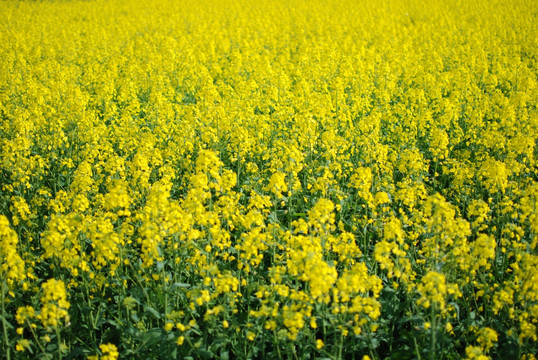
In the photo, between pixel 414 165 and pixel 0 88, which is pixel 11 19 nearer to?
pixel 0 88

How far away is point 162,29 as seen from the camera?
55.3 feet

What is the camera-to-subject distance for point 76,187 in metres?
Result: 4.95

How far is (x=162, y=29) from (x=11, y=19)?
649cm

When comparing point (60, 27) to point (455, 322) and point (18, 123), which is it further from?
point (455, 322)

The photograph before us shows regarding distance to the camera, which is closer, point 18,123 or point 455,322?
point 455,322

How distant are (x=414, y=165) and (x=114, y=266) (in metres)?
3.51

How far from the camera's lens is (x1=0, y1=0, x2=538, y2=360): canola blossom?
3531mm

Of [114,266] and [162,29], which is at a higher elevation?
[162,29]

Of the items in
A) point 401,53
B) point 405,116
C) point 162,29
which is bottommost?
point 405,116

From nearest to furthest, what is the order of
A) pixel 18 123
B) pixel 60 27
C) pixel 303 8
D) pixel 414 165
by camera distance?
pixel 414 165 < pixel 18 123 < pixel 60 27 < pixel 303 8

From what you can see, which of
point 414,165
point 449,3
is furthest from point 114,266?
point 449,3

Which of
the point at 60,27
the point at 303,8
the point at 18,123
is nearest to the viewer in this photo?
the point at 18,123

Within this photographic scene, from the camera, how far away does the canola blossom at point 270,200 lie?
3531 mm

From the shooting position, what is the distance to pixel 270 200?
5.83 m
